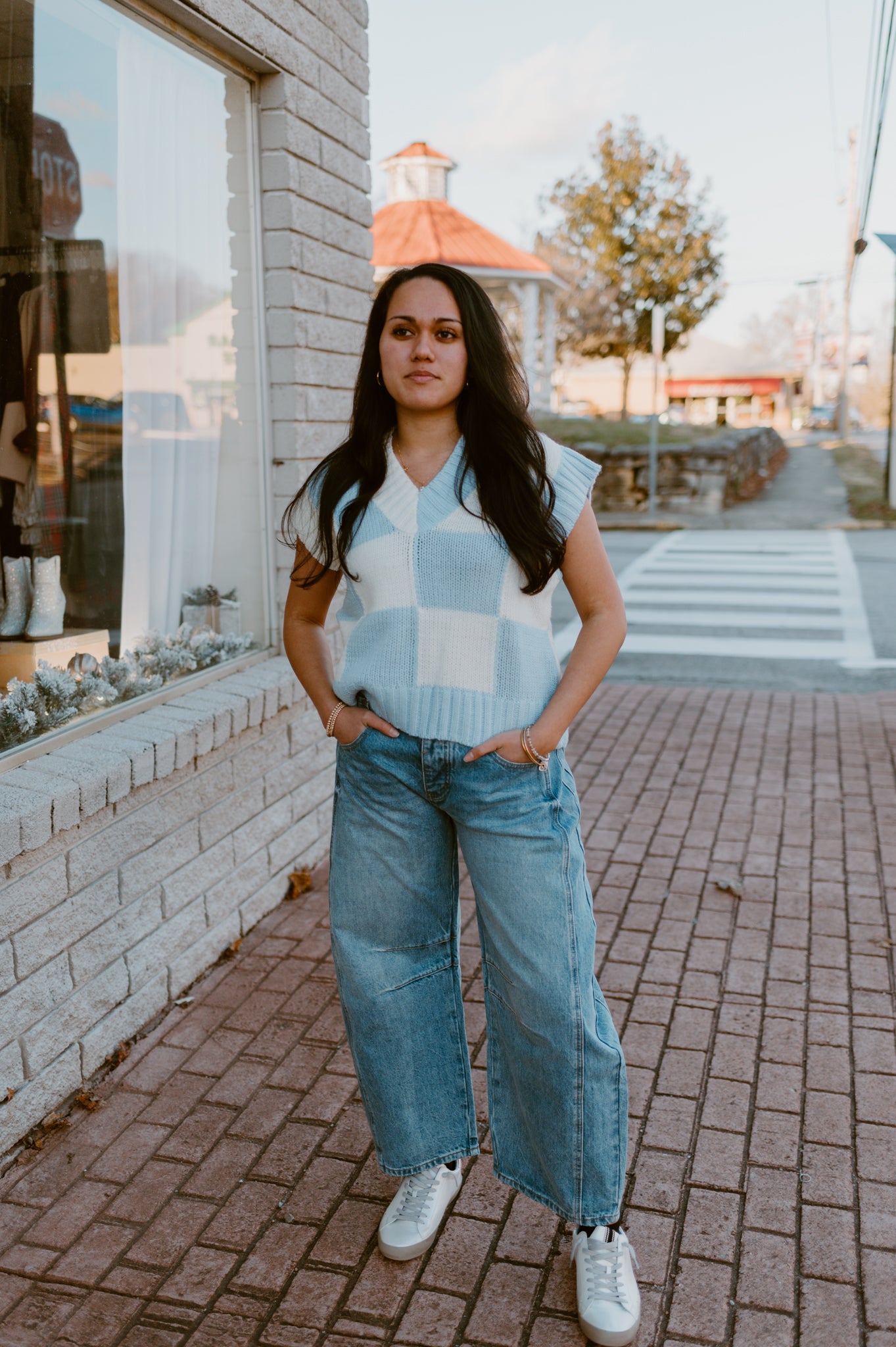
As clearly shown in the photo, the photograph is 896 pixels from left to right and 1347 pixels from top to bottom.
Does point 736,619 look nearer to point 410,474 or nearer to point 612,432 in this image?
point 410,474

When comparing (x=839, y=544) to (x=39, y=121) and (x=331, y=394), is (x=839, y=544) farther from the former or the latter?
(x=39, y=121)

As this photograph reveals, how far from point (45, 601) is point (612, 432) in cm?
2154

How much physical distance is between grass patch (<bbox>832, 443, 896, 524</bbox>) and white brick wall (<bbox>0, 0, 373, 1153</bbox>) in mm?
15653

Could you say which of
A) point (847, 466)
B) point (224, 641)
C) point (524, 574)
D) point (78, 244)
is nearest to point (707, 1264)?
point (524, 574)

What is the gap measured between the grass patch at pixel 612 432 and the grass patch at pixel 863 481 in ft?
10.4

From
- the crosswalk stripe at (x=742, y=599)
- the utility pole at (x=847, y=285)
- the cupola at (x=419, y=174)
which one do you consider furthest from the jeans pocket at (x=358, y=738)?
the utility pole at (x=847, y=285)

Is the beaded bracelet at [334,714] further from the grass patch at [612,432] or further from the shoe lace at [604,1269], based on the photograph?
the grass patch at [612,432]

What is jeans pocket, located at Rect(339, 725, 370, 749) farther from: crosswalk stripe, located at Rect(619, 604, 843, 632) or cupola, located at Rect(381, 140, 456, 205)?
cupola, located at Rect(381, 140, 456, 205)

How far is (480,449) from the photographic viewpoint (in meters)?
2.16

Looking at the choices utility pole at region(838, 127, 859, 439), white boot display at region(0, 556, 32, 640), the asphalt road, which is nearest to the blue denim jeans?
white boot display at region(0, 556, 32, 640)

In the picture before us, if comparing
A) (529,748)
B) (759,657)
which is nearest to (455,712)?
(529,748)

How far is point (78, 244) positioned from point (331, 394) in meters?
1.18

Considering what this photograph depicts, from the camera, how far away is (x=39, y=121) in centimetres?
318

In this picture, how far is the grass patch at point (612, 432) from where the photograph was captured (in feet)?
73.0
